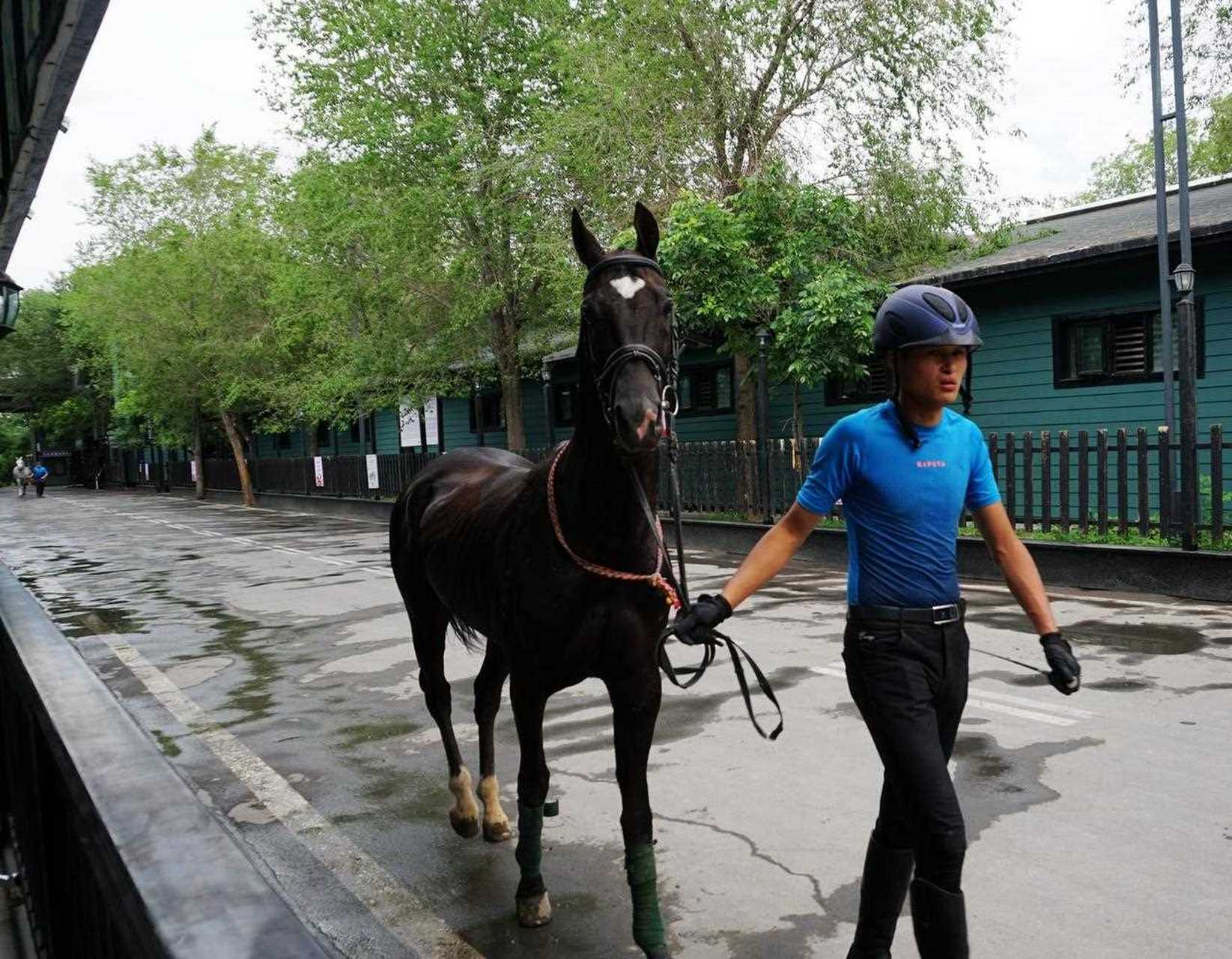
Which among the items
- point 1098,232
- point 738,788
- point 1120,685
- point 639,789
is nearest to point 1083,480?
point 1120,685

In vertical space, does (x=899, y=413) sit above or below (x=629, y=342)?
below

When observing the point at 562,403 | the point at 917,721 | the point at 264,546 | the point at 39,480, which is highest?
the point at 562,403

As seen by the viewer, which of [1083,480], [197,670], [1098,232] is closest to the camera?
[197,670]

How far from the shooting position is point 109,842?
4.46ft

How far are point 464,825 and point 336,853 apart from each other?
558mm

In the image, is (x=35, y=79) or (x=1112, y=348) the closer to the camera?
(x=35, y=79)

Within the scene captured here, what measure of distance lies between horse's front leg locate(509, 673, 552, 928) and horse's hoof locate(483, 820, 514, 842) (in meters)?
0.85

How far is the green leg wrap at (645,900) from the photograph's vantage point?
3.31 metres

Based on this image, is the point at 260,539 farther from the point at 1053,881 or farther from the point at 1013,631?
the point at 1053,881

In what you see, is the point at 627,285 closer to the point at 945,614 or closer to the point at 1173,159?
the point at 945,614

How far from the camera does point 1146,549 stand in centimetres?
1080

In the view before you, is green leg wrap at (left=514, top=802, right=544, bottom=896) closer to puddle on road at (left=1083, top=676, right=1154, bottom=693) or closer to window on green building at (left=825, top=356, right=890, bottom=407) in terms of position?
puddle on road at (left=1083, top=676, right=1154, bottom=693)

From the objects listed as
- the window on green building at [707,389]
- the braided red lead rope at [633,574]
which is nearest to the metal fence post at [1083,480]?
the braided red lead rope at [633,574]

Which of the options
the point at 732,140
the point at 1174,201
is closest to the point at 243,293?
the point at 732,140
